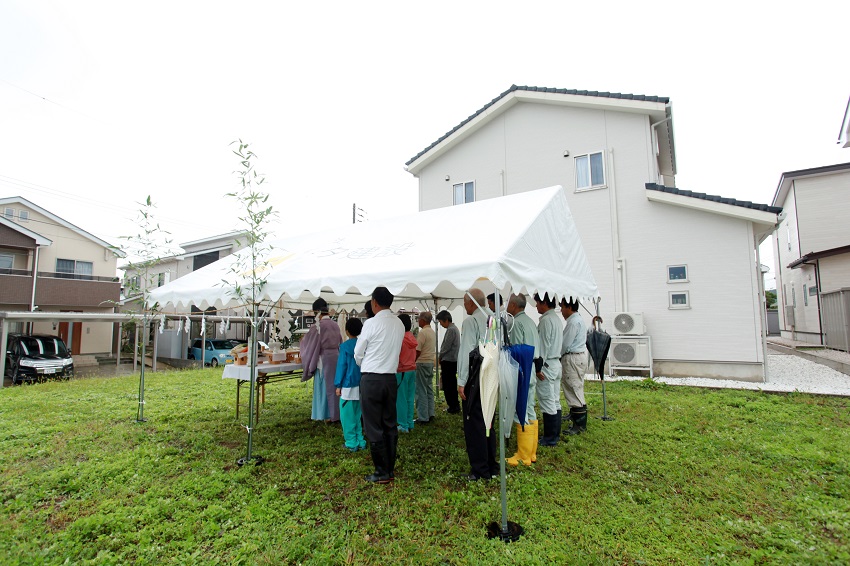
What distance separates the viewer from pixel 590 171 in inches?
413

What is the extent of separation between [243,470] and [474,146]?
10.8 meters

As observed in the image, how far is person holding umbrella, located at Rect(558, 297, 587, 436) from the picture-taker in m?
5.24

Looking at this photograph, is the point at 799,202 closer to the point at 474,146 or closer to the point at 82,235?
the point at 474,146

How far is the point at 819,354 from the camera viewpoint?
37.0ft

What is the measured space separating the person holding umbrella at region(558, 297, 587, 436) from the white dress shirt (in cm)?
→ 243

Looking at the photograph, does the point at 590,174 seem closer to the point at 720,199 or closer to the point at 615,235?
the point at 615,235

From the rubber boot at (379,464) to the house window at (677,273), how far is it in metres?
8.10

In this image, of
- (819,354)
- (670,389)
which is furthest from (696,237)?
(819,354)

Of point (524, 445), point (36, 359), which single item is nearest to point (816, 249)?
point (524, 445)

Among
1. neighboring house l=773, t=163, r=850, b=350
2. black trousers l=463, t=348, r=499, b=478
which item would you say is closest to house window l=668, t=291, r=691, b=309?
neighboring house l=773, t=163, r=850, b=350

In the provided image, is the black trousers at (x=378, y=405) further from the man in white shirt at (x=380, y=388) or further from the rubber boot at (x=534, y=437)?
the rubber boot at (x=534, y=437)

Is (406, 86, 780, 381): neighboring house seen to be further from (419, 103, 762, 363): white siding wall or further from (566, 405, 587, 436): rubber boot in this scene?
(566, 405, 587, 436): rubber boot

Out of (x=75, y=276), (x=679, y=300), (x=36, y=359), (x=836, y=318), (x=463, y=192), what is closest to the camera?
(x=679, y=300)

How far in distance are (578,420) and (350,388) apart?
3.05 metres
